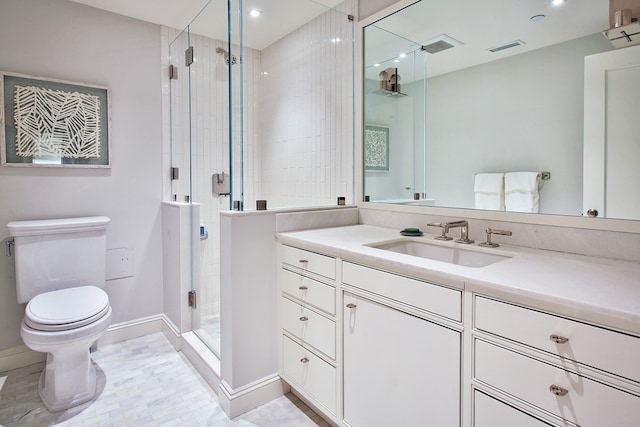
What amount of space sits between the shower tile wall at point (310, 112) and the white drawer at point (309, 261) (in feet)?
1.61

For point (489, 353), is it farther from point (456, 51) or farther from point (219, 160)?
point (219, 160)

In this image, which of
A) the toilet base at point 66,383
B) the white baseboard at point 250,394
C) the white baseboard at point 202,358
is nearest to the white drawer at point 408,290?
the white baseboard at point 250,394

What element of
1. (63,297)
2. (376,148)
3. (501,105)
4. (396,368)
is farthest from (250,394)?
(501,105)

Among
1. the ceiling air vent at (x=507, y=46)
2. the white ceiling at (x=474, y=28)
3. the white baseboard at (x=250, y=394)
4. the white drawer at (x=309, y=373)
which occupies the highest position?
the white ceiling at (x=474, y=28)

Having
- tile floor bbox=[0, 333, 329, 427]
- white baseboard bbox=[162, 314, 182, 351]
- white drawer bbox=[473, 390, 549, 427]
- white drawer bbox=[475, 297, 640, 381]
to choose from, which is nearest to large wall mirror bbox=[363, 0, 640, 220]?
white drawer bbox=[475, 297, 640, 381]

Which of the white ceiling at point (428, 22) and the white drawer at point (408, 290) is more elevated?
the white ceiling at point (428, 22)

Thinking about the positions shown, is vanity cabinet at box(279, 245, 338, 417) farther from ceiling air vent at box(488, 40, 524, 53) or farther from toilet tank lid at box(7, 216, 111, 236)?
toilet tank lid at box(7, 216, 111, 236)

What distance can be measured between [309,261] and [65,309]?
1371 millimetres

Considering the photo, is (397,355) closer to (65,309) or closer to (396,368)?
(396,368)

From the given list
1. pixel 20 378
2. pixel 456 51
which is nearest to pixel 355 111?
pixel 456 51

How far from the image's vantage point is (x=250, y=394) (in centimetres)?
177

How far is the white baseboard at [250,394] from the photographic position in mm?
1727

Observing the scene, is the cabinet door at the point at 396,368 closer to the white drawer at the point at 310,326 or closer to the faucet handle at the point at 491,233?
the white drawer at the point at 310,326

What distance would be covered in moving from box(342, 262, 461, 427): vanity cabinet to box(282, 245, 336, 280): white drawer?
10 centimetres
